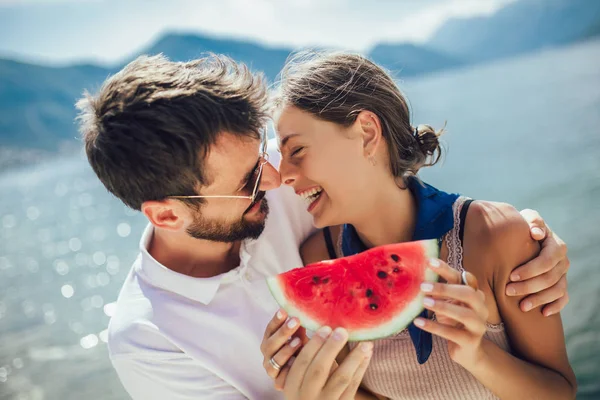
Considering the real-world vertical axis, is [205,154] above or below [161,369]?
above

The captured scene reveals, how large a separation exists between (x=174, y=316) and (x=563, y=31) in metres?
236

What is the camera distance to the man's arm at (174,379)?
2.79 m

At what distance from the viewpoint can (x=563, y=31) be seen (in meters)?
199

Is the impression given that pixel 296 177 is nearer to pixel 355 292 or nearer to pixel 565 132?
pixel 355 292

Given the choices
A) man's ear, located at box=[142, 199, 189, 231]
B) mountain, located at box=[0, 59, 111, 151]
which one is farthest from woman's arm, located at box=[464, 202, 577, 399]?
mountain, located at box=[0, 59, 111, 151]

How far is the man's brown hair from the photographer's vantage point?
2.70m

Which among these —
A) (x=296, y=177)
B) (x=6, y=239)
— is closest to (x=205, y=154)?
(x=296, y=177)

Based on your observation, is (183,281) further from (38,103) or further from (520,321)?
(38,103)

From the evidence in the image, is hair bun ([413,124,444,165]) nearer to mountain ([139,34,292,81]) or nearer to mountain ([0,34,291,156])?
Answer: mountain ([0,34,291,156])

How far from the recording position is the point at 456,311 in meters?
1.70

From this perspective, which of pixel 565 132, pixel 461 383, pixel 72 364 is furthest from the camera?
pixel 565 132

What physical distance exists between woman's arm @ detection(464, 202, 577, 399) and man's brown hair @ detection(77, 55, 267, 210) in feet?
4.83

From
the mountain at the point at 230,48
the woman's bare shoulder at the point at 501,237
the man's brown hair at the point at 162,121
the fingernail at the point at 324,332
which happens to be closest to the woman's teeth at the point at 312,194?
the man's brown hair at the point at 162,121

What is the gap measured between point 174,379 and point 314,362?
4.07 feet
